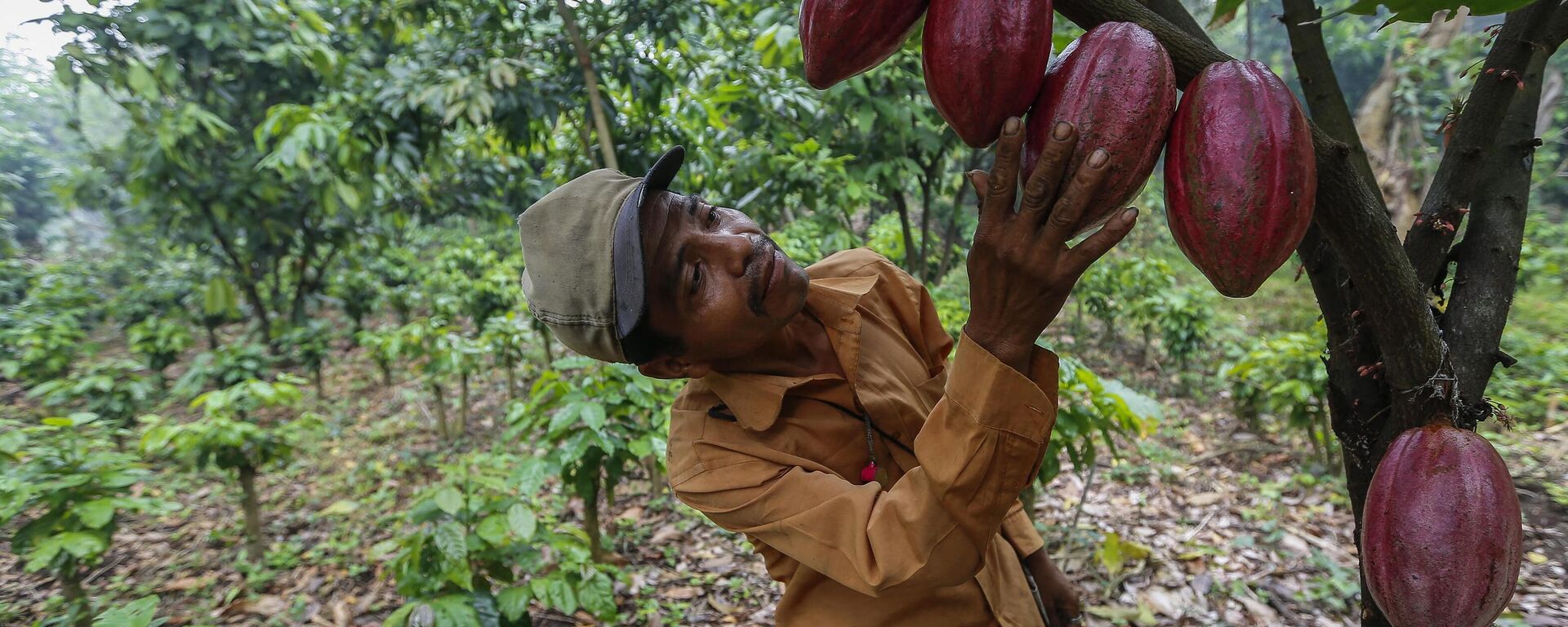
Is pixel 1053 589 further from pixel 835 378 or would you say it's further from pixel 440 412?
pixel 440 412

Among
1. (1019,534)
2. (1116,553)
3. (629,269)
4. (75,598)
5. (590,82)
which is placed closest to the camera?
(629,269)

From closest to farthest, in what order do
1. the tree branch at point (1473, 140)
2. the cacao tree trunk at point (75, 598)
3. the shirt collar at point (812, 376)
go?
the tree branch at point (1473, 140), the shirt collar at point (812, 376), the cacao tree trunk at point (75, 598)

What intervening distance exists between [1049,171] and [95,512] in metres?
2.70

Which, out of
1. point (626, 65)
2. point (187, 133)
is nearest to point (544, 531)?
point (626, 65)

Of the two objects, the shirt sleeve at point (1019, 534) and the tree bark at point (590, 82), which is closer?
the shirt sleeve at point (1019, 534)

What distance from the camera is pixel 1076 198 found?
0.55 meters

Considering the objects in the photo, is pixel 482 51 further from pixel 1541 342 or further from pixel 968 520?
pixel 1541 342

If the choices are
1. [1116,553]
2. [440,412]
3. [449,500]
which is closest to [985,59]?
[449,500]

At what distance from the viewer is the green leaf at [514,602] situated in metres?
2.11

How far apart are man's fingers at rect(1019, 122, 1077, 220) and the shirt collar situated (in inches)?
22.2

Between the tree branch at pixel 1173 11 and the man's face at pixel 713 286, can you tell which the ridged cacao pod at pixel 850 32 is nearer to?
the tree branch at pixel 1173 11

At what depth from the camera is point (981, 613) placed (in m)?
1.23

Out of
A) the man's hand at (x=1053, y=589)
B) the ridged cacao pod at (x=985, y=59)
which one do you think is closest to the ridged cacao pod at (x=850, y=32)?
the ridged cacao pod at (x=985, y=59)

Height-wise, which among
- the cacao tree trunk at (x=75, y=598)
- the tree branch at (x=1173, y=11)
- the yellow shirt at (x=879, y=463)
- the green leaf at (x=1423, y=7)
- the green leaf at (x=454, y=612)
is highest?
the tree branch at (x=1173, y=11)
